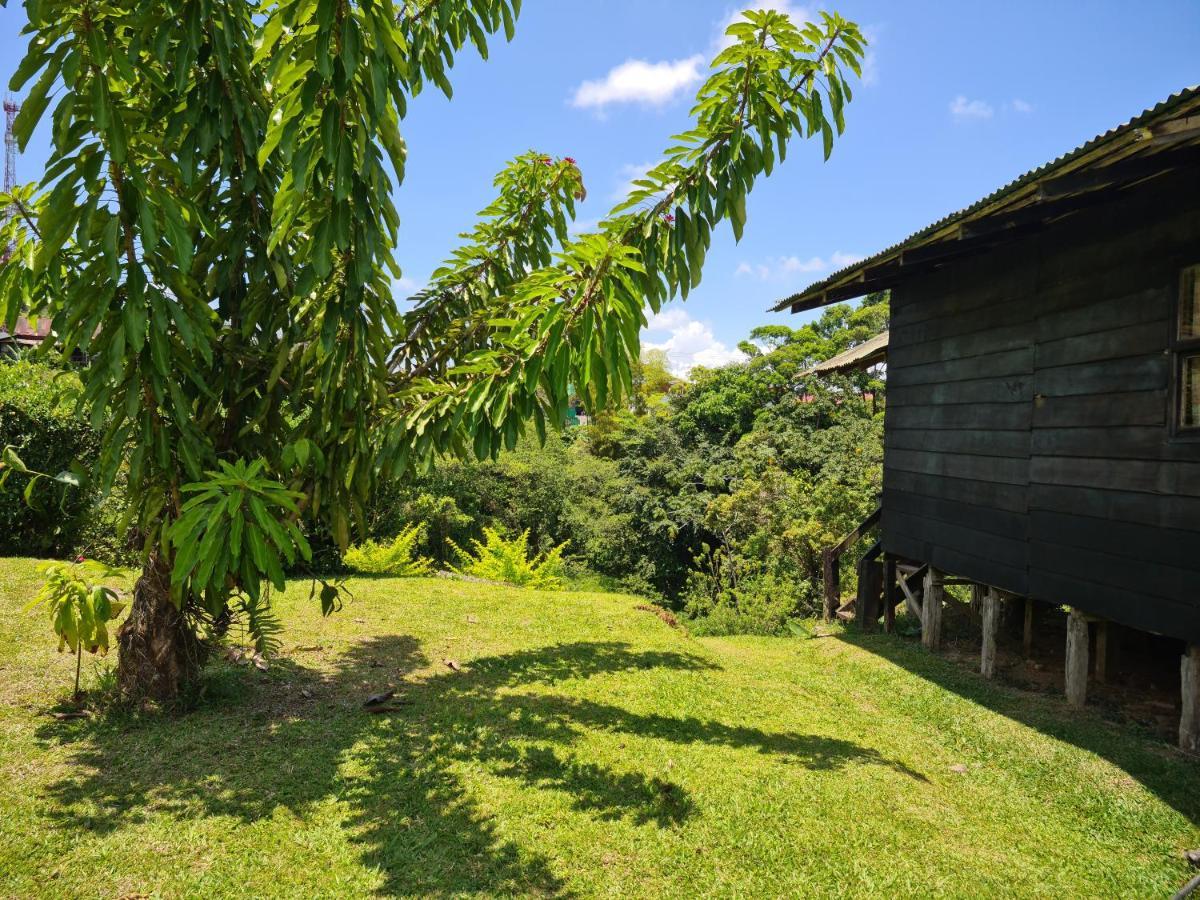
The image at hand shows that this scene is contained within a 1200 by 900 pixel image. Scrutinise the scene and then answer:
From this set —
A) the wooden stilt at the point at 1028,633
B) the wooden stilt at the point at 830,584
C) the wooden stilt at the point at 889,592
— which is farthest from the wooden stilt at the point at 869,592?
the wooden stilt at the point at 1028,633

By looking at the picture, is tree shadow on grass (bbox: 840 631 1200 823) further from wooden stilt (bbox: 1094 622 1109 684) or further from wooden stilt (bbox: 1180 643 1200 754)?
wooden stilt (bbox: 1094 622 1109 684)

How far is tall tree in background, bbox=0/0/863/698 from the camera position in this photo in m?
3.68

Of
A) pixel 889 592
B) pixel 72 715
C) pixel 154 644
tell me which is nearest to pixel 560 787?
pixel 154 644

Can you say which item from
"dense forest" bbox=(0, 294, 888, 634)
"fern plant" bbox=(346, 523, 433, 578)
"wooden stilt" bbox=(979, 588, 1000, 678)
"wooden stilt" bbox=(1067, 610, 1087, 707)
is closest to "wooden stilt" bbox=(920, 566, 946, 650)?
"wooden stilt" bbox=(979, 588, 1000, 678)

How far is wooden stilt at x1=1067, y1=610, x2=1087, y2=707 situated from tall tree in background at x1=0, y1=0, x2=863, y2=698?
17.8 feet

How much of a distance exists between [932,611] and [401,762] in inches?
295

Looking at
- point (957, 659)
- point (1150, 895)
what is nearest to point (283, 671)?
point (1150, 895)

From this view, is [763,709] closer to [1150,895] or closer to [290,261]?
[1150,895]

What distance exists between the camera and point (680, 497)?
753 inches

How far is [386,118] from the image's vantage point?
4012 mm

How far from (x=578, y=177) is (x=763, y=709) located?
5032 mm

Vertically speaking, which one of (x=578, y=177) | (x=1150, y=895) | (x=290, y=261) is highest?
(x=578, y=177)

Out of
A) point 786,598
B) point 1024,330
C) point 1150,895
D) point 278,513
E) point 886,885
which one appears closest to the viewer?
point 886,885

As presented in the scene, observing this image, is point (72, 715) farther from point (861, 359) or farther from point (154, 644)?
point (861, 359)
